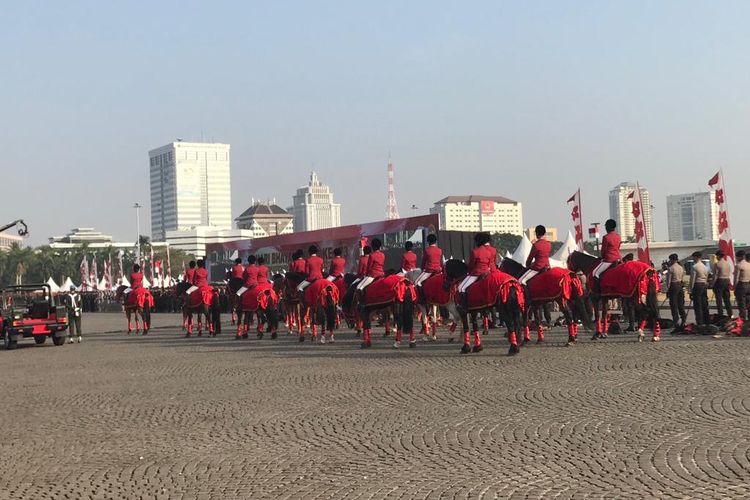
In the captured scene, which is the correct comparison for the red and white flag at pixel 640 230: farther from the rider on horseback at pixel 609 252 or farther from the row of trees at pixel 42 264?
the row of trees at pixel 42 264

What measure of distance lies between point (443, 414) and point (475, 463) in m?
2.41

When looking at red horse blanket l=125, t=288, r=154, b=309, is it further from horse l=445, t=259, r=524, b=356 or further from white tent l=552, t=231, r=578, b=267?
horse l=445, t=259, r=524, b=356

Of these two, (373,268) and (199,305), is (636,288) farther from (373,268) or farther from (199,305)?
(199,305)

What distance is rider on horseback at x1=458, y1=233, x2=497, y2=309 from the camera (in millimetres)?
16484

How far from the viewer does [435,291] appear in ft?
67.4

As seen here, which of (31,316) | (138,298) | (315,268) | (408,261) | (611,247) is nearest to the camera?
(611,247)

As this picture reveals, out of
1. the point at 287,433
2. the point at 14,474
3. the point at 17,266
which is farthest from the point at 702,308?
the point at 17,266

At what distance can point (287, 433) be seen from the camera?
906 cm

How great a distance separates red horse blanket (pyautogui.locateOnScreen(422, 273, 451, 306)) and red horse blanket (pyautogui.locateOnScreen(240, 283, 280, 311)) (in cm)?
479

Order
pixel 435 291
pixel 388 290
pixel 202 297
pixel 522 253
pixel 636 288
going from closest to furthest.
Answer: pixel 636 288, pixel 388 290, pixel 435 291, pixel 522 253, pixel 202 297

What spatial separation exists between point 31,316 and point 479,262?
1361cm

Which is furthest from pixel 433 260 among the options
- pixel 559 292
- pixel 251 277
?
pixel 251 277

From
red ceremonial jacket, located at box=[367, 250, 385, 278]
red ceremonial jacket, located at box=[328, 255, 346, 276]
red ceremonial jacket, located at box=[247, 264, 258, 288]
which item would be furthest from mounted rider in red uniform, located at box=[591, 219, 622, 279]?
red ceremonial jacket, located at box=[247, 264, 258, 288]

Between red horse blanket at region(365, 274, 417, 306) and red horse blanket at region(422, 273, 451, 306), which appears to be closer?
red horse blanket at region(365, 274, 417, 306)
